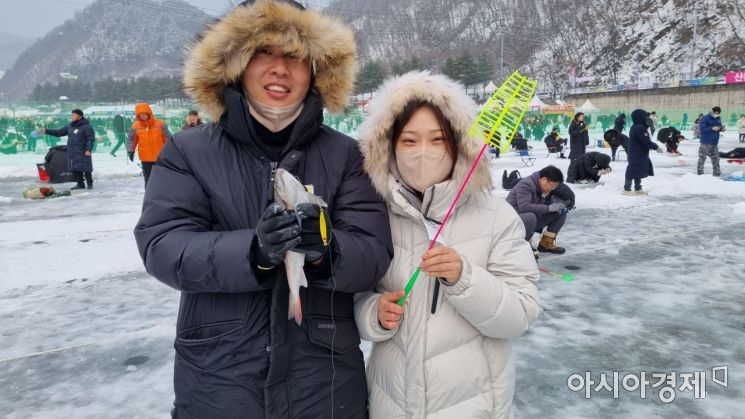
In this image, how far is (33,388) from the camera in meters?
2.88

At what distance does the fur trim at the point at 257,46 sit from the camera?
1.43 metres

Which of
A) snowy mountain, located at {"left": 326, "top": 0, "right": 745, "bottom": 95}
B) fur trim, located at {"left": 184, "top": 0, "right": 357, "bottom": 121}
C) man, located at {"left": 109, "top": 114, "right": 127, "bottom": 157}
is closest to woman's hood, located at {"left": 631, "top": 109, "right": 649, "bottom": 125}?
fur trim, located at {"left": 184, "top": 0, "right": 357, "bottom": 121}

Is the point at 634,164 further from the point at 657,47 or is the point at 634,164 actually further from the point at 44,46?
the point at 44,46

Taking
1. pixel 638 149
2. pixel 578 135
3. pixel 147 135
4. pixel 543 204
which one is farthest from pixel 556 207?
pixel 147 135

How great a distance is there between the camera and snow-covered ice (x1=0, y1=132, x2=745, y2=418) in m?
2.73

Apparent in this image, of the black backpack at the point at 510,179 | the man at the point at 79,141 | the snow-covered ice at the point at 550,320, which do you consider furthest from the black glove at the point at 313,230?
the man at the point at 79,141

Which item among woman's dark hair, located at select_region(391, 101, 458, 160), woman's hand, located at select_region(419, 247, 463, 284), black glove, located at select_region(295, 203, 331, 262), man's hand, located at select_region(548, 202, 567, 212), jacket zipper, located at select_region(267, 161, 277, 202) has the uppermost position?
woman's dark hair, located at select_region(391, 101, 458, 160)

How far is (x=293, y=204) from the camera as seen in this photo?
119 centimetres

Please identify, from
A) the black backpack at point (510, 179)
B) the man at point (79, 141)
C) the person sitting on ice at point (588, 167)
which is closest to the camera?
the black backpack at point (510, 179)

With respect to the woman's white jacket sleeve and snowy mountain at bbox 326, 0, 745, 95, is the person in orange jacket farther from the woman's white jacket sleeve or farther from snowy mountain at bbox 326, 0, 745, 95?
snowy mountain at bbox 326, 0, 745, 95

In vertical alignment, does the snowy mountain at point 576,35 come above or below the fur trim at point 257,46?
above

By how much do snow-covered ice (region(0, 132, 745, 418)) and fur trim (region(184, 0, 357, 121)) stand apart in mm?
2038

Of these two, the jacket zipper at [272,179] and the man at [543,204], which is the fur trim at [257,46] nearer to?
the jacket zipper at [272,179]

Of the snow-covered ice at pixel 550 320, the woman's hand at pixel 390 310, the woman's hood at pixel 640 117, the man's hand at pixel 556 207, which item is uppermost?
the woman's hood at pixel 640 117
